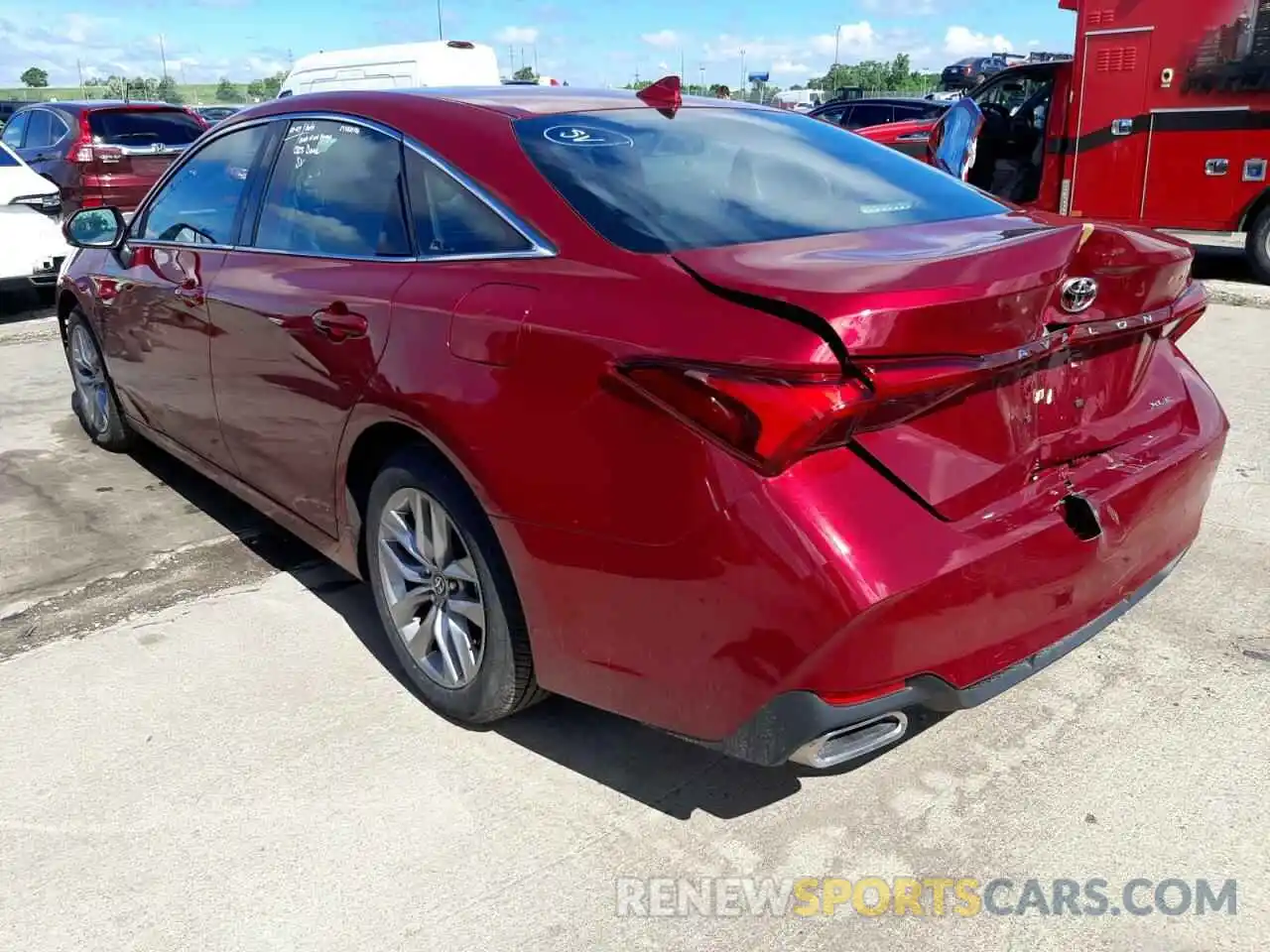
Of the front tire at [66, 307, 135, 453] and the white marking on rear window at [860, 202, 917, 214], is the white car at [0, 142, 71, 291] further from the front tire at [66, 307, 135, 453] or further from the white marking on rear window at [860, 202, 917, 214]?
the white marking on rear window at [860, 202, 917, 214]

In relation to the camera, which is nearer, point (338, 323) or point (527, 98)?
point (338, 323)

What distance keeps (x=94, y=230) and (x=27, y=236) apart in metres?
4.94

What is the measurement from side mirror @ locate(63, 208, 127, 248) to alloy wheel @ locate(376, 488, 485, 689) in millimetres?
2391

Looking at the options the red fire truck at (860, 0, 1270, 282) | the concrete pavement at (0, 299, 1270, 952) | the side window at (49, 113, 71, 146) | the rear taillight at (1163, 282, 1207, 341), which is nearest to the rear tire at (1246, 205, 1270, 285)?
the red fire truck at (860, 0, 1270, 282)

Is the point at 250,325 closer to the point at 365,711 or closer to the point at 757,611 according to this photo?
the point at 365,711

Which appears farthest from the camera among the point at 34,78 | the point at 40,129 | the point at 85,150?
the point at 34,78

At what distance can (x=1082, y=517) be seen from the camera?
2373 mm

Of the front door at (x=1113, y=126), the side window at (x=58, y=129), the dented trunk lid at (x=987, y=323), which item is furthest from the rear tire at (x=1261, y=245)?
the side window at (x=58, y=129)

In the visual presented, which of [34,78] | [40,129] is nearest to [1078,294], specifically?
[40,129]

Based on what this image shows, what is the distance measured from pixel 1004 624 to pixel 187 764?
205 centimetres

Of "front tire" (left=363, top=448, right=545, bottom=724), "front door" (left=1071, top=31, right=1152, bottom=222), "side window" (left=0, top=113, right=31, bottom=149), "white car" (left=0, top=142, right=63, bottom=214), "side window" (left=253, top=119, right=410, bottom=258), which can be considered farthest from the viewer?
"side window" (left=0, top=113, right=31, bottom=149)

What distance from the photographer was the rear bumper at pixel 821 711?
6.88 ft

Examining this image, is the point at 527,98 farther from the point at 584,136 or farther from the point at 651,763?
the point at 651,763

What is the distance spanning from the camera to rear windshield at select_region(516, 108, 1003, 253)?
8.45 feet
